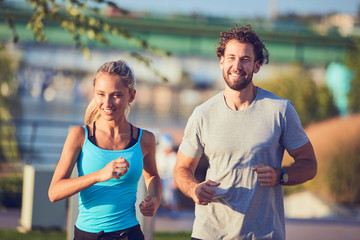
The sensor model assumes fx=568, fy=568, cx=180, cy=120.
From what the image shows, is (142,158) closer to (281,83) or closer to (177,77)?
(281,83)

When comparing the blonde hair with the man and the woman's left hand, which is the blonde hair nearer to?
the man

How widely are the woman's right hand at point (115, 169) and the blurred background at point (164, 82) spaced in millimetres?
2605

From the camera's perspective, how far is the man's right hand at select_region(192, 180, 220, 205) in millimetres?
3221

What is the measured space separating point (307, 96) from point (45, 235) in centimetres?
2116

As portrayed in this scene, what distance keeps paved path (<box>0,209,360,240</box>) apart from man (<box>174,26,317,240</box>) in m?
6.28

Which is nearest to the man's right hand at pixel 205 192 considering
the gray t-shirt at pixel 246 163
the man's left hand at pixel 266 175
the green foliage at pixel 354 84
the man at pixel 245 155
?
the man at pixel 245 155

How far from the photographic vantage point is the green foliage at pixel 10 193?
12461mm

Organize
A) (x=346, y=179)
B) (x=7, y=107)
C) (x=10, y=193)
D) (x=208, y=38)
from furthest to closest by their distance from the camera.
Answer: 1. (x=208, y=38)
2. (x=7, y=107)
3. (x=346, y=179)
4. (x=10, y=193)

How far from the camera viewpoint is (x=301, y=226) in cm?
1091

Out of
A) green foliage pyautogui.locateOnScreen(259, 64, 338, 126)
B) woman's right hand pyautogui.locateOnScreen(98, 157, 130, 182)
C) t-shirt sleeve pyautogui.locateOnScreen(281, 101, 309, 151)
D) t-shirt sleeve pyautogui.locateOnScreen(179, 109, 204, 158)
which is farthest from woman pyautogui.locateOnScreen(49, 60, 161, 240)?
green foliage pyautogui.locateOnScreen(259, 64, 338, 126)

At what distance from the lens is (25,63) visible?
46.8 m

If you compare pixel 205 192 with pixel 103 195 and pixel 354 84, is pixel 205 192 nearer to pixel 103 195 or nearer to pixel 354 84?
pixel 103 195

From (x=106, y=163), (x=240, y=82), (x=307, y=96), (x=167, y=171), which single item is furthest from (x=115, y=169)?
(x=307, y=96)

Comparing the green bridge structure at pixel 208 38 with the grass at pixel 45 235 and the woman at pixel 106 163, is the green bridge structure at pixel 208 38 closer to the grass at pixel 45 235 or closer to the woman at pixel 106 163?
the grass at pixel 45 235
